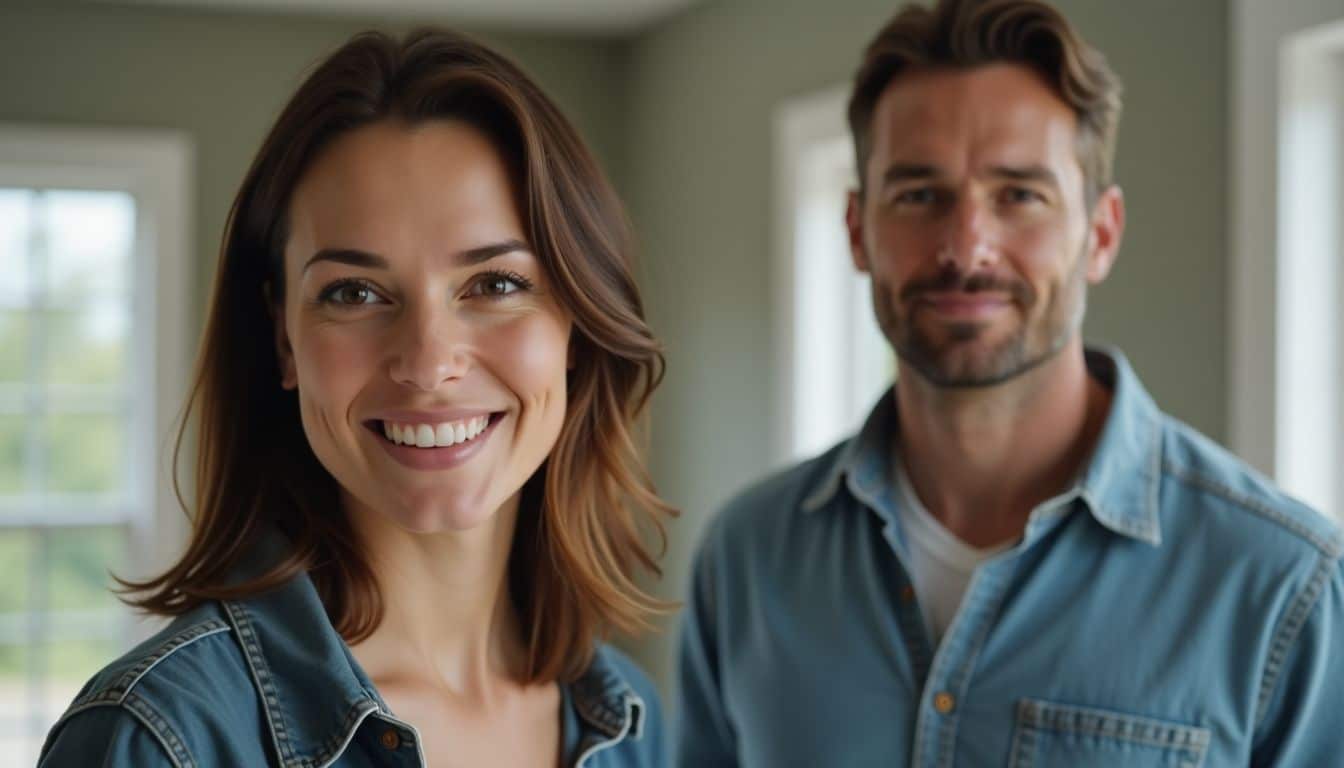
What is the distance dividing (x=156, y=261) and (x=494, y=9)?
1.54 m

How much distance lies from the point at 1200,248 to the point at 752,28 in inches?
89.2

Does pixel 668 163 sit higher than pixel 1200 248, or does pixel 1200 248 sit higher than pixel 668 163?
pixel 668 163

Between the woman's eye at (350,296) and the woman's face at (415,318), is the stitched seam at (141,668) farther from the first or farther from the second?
the woman's eye at (350,296)

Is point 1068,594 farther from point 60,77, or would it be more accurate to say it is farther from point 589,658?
point 60,77

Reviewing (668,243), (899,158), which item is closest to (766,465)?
(668,243)

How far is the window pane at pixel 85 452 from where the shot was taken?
5.38m

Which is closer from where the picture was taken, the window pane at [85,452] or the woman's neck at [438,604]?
the woman's neck at [438,604]

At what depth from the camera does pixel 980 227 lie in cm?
192

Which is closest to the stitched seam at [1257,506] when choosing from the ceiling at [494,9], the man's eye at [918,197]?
the man's eye at [918,197]

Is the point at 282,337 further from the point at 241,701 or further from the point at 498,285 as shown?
the point at 241,701

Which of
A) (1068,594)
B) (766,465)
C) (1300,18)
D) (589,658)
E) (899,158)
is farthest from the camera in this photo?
(766,465)

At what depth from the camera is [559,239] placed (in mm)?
1263

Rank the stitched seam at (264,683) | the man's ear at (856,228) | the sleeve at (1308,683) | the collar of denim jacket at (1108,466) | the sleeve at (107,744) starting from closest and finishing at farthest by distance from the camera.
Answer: the sleeve at (107,744) < the stitched seam at (264,683) < the sleeve at (1308,683) < the collar of denim jacket at (1108,466) < the man's ear at (856,228)

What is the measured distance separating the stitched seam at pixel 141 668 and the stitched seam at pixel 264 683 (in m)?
0.03
